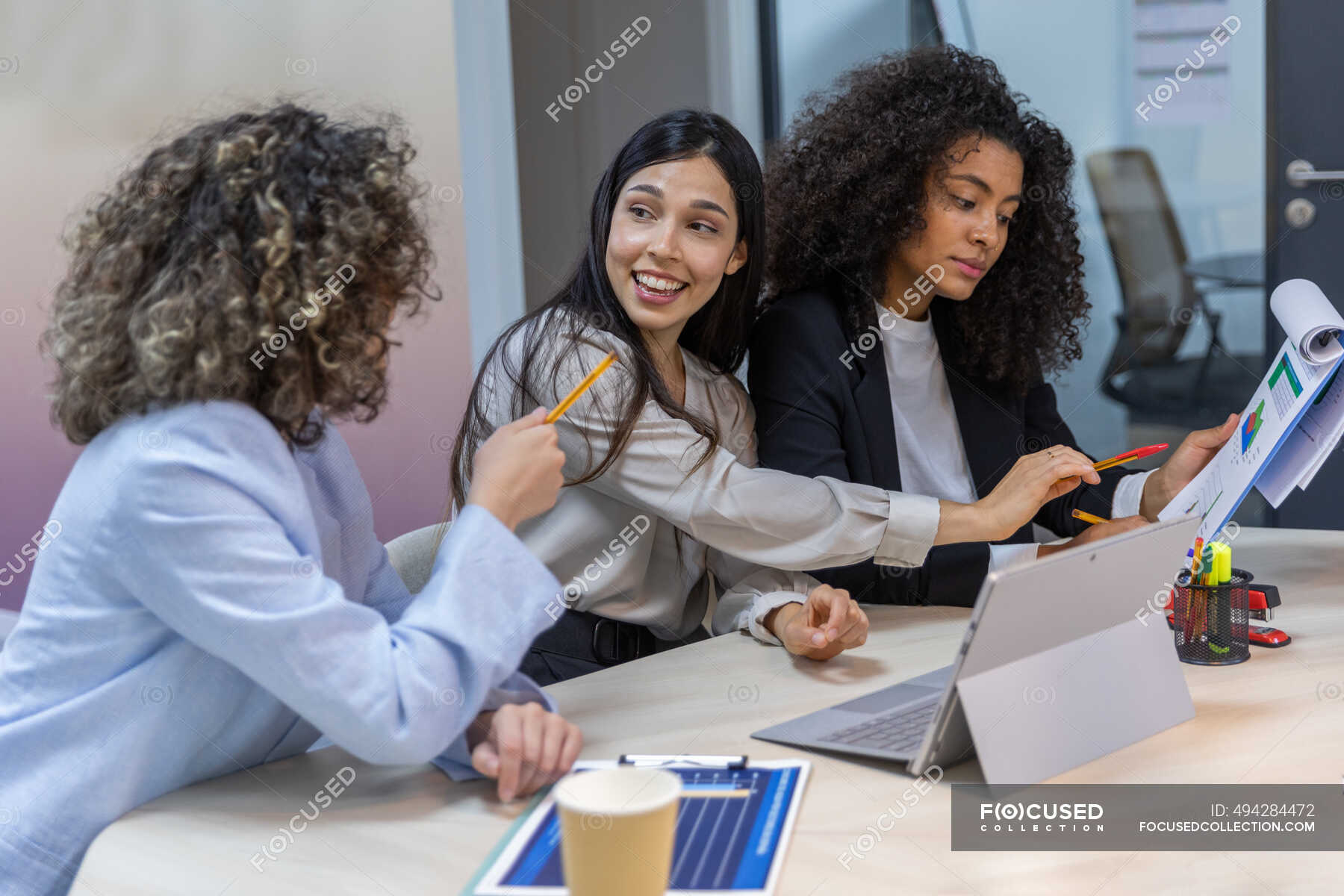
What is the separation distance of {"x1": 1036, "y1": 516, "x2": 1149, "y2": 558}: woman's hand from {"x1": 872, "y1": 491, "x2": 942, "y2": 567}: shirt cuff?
0.83 ft

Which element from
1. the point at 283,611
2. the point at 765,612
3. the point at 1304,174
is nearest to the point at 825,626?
the point at 765,612

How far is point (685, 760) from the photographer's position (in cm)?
Answer: 100

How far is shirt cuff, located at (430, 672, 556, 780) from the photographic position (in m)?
1.01

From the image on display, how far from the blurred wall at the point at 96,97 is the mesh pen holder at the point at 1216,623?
1835 mm

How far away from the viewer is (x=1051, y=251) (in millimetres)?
1941

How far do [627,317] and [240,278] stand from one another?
0.69m

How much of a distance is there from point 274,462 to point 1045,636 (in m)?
0.63

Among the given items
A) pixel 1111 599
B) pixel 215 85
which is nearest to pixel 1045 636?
pixel 1111 599

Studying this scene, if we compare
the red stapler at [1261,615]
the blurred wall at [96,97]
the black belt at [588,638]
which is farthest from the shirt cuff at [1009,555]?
the blurred wall at [96,97]

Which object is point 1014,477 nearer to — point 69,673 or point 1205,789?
point 1205,789

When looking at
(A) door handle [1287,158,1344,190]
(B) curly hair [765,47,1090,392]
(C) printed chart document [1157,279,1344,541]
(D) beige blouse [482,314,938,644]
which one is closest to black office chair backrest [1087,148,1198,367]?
(A) door handle [1287,158,1344,190]

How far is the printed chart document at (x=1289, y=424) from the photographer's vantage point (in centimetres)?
134

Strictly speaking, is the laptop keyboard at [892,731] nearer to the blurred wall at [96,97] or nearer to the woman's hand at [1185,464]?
the woman's hand at [1185,464]

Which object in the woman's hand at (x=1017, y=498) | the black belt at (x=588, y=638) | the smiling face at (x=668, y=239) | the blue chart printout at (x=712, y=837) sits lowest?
the black belt at (x=588, y=638)
